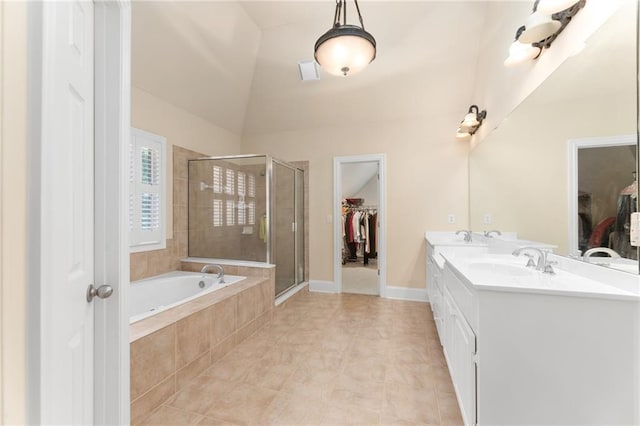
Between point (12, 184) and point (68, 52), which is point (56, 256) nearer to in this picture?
point (12, 184)

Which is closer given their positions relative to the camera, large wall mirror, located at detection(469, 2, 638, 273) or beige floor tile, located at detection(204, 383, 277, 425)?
large wall mirror, located at detection(469, 2, 638, 273)

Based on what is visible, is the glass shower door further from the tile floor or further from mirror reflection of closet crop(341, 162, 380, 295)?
mirror reflection of closet crop(341, 162, 380, 295)

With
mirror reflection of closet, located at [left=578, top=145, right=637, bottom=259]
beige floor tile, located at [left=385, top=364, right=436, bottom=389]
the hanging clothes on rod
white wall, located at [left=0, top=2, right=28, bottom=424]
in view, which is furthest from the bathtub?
the hanging clothes on rod

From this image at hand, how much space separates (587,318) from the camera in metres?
1.04

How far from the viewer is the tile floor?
1.54 meters

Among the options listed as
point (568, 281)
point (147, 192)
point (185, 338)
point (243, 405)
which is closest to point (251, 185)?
point (147, 192)

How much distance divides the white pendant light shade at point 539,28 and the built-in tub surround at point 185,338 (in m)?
2.73

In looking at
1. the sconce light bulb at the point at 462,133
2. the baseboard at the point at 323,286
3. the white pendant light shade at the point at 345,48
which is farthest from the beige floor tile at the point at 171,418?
the sconce light bulb at the point at 462,133

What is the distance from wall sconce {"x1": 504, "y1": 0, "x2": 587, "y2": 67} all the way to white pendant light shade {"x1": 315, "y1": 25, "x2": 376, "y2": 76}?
882 mm

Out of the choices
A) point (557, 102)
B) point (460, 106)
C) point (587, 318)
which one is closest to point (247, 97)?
point (460, 106)

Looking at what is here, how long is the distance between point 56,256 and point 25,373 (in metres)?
0.26

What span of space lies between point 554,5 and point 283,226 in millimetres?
3120

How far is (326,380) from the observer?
187cm

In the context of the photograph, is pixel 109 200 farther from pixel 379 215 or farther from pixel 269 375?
pixel 379 215
